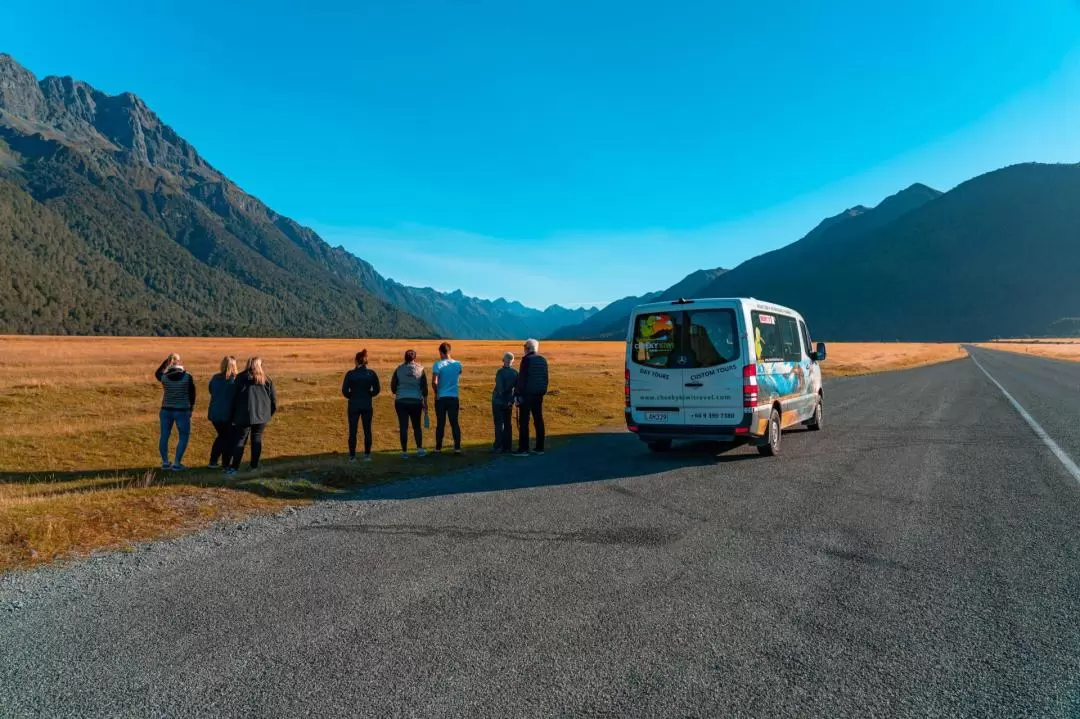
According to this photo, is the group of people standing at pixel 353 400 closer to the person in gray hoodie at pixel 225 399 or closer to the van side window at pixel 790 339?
the person in gray hoodie at pixel 225 399

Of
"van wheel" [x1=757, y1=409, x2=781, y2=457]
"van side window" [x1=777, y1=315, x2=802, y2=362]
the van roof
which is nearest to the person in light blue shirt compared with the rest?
the van roof

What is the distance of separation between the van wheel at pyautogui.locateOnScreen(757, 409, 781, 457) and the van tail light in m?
1.10

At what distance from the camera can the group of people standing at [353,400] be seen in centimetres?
1154

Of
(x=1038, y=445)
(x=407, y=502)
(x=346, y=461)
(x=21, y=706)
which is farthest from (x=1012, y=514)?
(x=346, y=461)

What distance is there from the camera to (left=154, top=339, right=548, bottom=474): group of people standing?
37.9 ft

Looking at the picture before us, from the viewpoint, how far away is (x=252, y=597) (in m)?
5.14

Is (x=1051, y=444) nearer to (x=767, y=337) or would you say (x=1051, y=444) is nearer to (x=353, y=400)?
(x=767, y=337)

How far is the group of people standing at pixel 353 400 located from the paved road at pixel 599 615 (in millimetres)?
4089

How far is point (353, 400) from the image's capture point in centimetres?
1239

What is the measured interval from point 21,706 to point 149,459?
47.3 ft

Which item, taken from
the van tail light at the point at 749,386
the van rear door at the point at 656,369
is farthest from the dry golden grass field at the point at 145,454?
the van tail light at the point at 749,386

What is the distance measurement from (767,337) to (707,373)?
1.84 meters

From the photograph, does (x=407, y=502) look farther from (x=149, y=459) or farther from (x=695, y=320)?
(x=149, y=459)

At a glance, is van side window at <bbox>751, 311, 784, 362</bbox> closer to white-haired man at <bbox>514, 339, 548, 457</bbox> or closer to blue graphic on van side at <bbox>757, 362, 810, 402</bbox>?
blue graphic on van side at <bbox>757, 362, 810, 402</bbox>
